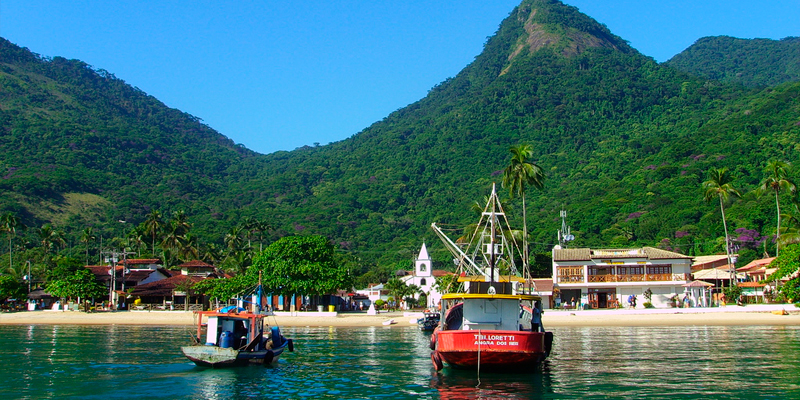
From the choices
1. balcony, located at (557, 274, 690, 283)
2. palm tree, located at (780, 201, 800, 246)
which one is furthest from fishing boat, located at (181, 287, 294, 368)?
palm tree, located at (780, 201, 800, 246)

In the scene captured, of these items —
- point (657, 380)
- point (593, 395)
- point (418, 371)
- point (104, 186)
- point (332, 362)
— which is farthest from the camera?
point (104, 186)

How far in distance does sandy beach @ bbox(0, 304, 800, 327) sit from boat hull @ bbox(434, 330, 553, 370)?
101 feet

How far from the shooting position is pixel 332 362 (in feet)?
111

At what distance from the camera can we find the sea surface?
81.0 ft

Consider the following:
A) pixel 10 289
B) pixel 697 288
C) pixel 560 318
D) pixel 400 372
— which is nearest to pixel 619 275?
pixel 697 288

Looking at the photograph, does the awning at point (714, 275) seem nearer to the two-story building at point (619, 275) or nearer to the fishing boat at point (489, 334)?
the two-story building at point (619, 275)

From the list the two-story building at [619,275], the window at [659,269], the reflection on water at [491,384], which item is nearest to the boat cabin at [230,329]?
the reflection on water at [491,384]

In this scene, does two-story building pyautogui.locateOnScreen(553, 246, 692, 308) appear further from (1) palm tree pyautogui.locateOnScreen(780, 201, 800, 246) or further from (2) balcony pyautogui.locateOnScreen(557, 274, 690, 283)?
(1) palm tree pyautogui.locateOnScreen(780, 201, 800, 246)

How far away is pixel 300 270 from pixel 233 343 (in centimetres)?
4081

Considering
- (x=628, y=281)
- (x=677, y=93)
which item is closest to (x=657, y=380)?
(x=628, y=281)

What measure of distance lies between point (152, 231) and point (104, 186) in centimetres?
6380

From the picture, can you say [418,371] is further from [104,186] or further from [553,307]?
[104,186]

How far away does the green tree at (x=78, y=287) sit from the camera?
76.9m

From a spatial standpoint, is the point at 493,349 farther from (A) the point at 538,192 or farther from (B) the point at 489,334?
(A) the point at 538,192
